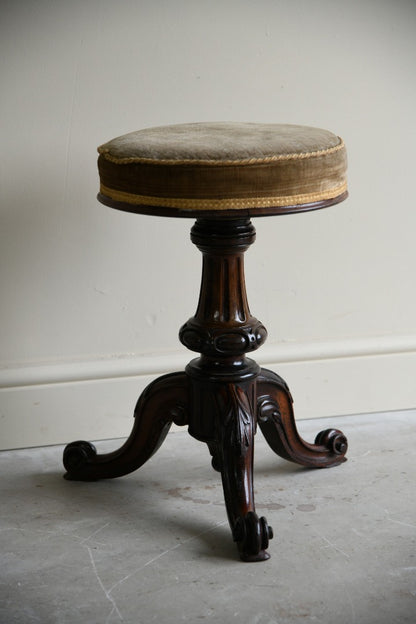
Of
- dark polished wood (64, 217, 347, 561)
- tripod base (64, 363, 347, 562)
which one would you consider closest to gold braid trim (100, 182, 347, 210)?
dark polished wood (64, 217, 347, 561)

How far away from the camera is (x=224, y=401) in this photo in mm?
1401

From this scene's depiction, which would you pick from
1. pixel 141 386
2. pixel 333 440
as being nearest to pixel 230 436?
pixel 333 440

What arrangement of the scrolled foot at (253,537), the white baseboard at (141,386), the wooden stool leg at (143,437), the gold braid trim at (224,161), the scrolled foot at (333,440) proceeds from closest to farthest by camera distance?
the gold braid trim at (224,161) < the scrolled foot at (253,537) < the wooden stool leg at (143,437) < the scrolled foot at (333,440) < the white baseboard at (141,386)

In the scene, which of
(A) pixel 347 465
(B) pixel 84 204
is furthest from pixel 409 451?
(B) pixel 84 204

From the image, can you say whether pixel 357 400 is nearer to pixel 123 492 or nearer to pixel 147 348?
pixel 147 348

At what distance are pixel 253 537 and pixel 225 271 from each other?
A: 1.34ft

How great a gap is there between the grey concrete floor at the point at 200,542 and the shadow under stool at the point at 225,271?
58 mm

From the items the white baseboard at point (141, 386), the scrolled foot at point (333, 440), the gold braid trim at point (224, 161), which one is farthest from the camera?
the white baseboard at point (141, 386)

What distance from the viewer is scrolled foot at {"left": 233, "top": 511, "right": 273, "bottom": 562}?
4.22 feet

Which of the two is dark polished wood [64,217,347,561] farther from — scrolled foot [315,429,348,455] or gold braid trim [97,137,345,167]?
gold braid trim [97,137,345,167]

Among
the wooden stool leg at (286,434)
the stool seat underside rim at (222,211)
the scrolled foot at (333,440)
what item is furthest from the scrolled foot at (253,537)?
the stool seat underside rim at (222,211)

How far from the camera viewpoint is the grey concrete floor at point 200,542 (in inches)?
46.4

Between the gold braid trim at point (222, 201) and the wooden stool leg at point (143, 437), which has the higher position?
the gold braid trim at point (222, 201)

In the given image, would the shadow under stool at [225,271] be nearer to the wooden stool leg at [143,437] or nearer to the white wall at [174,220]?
the wooden stool leg at [143,437]
